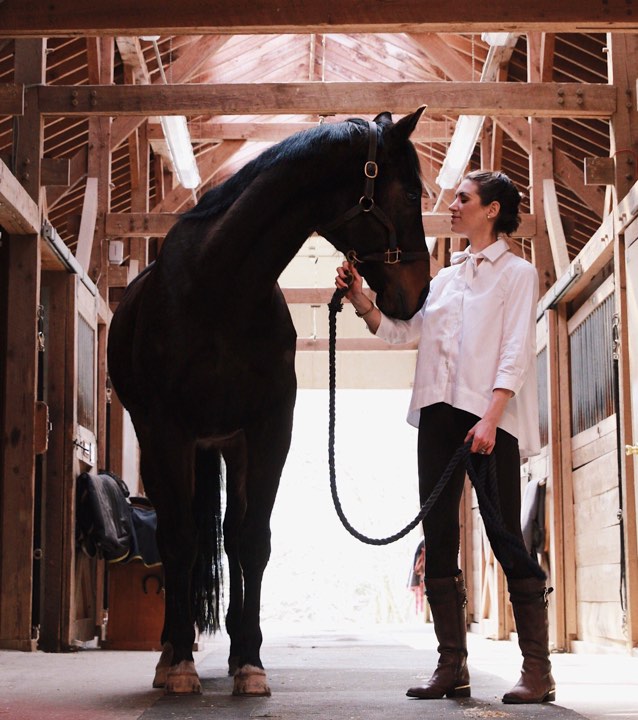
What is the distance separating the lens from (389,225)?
105 inches

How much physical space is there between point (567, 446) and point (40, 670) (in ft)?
12.0

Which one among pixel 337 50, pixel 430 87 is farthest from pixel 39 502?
pixel 337 50

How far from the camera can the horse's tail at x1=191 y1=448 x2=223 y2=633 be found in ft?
12.4

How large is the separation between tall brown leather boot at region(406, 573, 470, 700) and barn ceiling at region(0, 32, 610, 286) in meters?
4.43

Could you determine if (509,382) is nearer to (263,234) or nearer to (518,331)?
(518,331)

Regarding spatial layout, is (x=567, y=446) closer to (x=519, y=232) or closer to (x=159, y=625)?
(x=519, y=232)

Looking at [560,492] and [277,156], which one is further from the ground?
[277,156]

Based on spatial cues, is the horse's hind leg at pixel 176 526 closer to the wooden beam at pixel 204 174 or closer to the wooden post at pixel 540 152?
the wooden post at pixel 540 152

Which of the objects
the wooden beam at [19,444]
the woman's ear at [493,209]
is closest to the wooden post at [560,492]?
the wooden beam at [19,444]

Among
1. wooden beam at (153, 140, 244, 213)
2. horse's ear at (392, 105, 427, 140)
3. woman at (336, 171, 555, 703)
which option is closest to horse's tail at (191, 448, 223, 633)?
woman at (336, 171, 555, 703)

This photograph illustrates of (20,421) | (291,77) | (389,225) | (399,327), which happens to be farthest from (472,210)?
(291,77)

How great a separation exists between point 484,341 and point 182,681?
113cm

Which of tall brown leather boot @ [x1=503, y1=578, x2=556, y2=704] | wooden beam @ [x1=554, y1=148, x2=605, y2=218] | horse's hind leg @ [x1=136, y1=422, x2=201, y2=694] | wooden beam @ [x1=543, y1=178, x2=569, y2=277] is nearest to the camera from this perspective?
tall brown leather boot @ [x1=503, y1=578, x2=556, y2=704]

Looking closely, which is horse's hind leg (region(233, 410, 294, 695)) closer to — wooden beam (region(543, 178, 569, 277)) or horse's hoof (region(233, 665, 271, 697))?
horse's hoof (region(233, 665, 271, 697))
